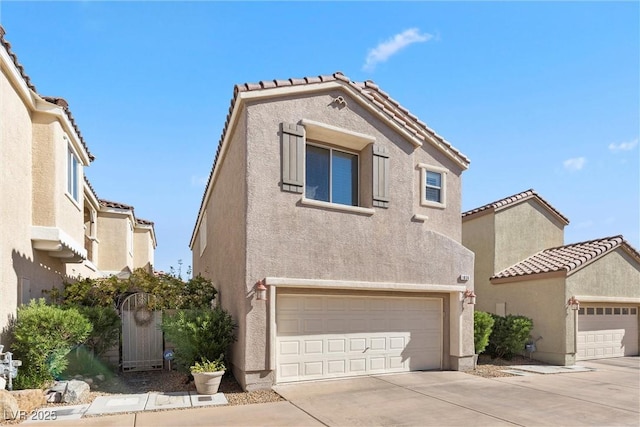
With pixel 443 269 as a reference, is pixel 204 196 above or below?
above

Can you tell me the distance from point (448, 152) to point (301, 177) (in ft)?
19.6

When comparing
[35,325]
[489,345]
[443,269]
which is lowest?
[489,345]

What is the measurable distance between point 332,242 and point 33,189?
751 cm

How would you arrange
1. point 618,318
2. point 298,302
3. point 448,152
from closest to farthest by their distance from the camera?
point 298,302 → point 448,152 → point 618,318

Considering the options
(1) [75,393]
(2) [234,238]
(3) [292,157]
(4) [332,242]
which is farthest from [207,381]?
(3) [292,157]

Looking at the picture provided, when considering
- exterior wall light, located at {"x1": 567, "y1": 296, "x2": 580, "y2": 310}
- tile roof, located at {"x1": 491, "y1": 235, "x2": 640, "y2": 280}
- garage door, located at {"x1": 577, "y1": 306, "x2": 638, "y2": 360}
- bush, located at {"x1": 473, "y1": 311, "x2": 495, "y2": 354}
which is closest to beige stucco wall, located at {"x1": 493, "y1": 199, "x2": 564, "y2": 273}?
tile roof, located at {"x1": 491, "y1": 235, "x2": 640, "y2": 280}

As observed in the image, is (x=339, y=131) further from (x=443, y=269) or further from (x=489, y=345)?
(x=489, y=345)

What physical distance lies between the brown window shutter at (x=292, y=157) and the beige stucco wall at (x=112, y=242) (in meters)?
13.9

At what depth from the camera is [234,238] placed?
10.9m

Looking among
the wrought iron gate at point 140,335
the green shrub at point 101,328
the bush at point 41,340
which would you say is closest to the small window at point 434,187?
the wrought iron gate at point 140,335

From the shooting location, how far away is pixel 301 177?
10.4 m

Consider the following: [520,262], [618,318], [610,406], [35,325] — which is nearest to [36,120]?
[35,325]

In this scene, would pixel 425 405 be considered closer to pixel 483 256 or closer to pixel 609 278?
pixel 483 256

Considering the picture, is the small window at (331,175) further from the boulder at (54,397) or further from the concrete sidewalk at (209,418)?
the boulder at (54,397)
